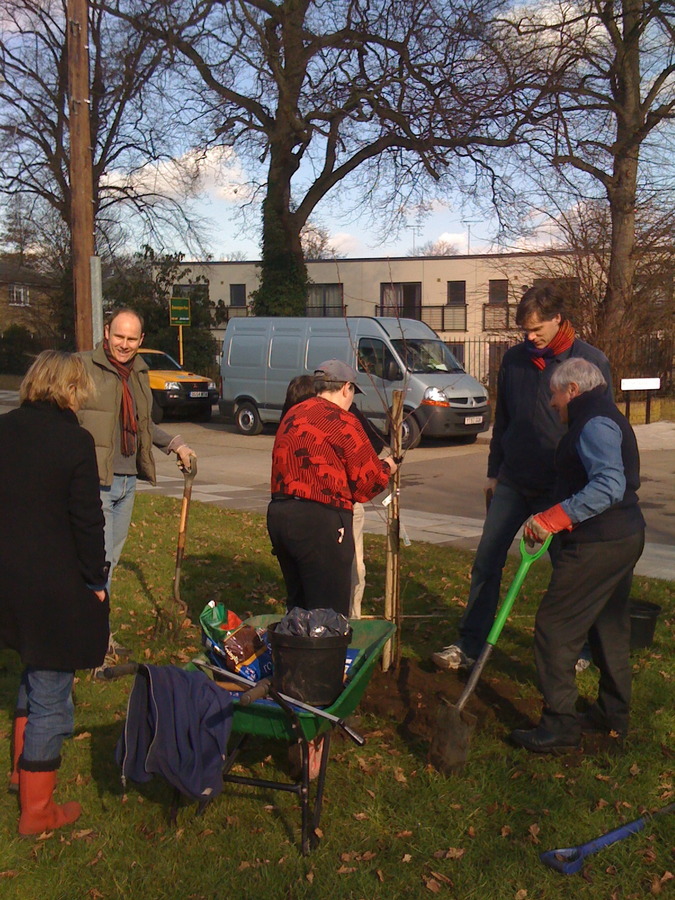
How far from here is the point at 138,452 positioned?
5633mm

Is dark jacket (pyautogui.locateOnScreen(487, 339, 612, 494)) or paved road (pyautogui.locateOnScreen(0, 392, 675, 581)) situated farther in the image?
paved road (pyautogui.locateOnScreen(0, 392, 675, 581))

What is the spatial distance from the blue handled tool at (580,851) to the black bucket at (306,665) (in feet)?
3.37

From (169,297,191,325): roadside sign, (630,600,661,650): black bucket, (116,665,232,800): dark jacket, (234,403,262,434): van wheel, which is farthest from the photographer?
(169,297,191,325): roadside sign

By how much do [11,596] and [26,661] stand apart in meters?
0.27

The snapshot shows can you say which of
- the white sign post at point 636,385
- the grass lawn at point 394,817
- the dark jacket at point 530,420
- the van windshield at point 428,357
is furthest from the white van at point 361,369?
the grass lawn at point 394,817

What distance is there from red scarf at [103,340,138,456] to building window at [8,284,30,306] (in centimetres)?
4489

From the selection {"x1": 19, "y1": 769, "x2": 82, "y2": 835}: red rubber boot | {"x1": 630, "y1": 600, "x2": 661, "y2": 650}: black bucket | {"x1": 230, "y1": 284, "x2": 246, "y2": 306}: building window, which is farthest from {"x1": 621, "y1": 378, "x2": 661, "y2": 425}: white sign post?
{"x1": 230, "y1": 284, "x2": 246, "y2": 306}: building window

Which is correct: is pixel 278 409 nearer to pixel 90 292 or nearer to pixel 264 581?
pixel 90 292

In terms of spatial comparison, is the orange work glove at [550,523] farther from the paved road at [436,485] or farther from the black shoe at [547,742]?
the paved road at [436,485]

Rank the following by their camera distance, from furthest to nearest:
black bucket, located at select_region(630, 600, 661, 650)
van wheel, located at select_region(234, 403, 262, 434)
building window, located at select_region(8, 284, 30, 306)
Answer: building window, located at select_region(8, 284, 30, 306) → van wheel, located at select_region(234, 403, 262, 434) → black bucket, located at select_region(630, 600, 661, 650)

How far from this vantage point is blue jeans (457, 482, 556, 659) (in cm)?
547

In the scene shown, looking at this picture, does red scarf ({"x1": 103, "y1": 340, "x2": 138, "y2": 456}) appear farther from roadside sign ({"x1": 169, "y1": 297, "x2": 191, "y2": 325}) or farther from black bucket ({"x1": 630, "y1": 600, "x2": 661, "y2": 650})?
roadside sign ({"x1": 169, "y1": 297, "x2": 191, "y2": 325})

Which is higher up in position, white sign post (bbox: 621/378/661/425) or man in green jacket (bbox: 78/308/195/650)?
man in green jacket (bbox: 78/308/195/650)

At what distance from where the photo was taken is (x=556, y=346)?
5211mm
